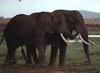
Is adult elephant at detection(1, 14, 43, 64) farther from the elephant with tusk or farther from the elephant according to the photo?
the elephant with tusk

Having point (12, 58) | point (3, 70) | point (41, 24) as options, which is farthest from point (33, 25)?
point (3, 70)

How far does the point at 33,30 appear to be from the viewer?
1762 cm

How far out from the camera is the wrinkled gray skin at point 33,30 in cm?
1742

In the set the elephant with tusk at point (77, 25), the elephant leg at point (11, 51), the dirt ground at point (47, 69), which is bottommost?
the elephant leg at point (11, 51)

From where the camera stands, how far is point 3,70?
15086mm

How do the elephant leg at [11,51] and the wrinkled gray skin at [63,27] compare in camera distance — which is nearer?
the wrinkled gray skin at [63,27]

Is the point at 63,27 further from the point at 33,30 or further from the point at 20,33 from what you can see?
the point at 20,33

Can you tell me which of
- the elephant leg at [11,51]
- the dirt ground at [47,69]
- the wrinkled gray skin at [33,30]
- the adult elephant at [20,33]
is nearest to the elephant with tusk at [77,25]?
the wrinkled gray skin at [33,30]

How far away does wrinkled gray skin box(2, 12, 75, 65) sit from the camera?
17.4 m

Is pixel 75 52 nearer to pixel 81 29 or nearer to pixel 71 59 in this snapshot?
pixel 71 59

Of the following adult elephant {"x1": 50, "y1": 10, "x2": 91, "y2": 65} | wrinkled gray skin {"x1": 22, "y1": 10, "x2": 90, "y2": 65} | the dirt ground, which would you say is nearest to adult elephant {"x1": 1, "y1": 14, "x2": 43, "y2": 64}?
wrinkled gray skin {"x1": 22, "y1": 10, "x2": 90, "y2": 65}

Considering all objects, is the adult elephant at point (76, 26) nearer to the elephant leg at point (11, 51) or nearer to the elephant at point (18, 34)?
the elephant at point (18, 34)

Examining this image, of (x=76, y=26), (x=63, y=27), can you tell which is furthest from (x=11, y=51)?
(x=76, y=26)

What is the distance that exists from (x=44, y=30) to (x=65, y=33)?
850 millimetres
